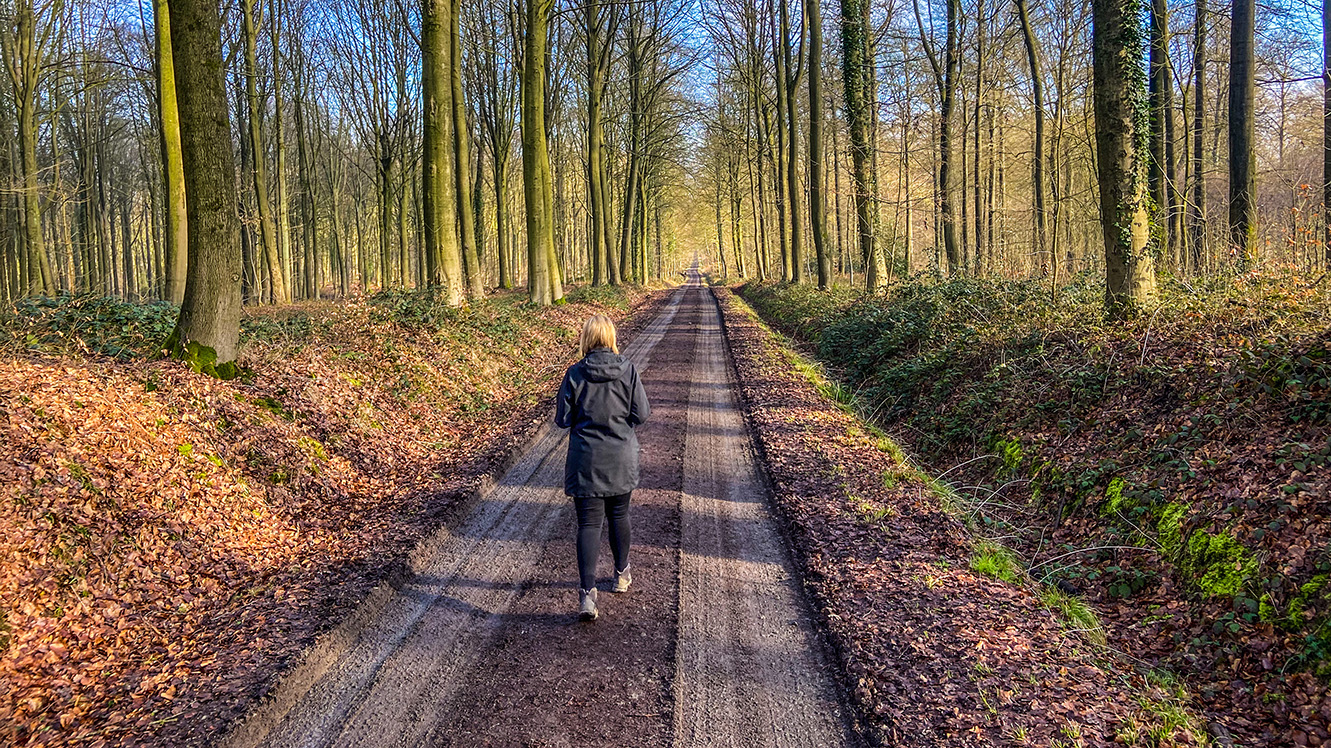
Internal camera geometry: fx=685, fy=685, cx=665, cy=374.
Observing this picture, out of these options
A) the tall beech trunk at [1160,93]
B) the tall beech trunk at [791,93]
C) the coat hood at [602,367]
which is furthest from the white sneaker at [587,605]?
the tall beech trunk at [791,93]

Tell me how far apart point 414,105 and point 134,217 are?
36.8 meters

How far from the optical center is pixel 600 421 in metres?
4.87

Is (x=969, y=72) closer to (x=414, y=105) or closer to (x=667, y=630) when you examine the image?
(x=414, y=105)

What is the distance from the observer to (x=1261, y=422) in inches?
221

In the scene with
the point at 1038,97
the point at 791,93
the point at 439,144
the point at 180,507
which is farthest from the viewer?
the point at 791,93

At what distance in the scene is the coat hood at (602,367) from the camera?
491 centimetres

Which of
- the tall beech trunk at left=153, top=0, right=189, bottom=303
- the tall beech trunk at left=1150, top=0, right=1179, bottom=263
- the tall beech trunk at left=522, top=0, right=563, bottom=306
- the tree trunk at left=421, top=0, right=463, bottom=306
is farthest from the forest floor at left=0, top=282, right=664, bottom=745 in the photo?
the tall beech trunk at left=1150, top=0, right=1179, bottom=263

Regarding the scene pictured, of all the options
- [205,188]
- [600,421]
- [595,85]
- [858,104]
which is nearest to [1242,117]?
[858,104]

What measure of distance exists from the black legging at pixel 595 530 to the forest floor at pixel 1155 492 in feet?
5.08

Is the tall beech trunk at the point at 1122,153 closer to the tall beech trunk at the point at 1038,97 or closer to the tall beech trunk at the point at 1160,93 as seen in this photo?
the tall beech trunk at the point at 1160,93

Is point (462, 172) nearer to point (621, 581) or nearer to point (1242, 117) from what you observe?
point (621, 581)

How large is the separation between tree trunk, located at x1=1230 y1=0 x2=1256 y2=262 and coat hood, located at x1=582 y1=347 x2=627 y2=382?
11045 mm

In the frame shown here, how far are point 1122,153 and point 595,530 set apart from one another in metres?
8.28

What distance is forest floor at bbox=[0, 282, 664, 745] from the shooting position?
3.99 metres
